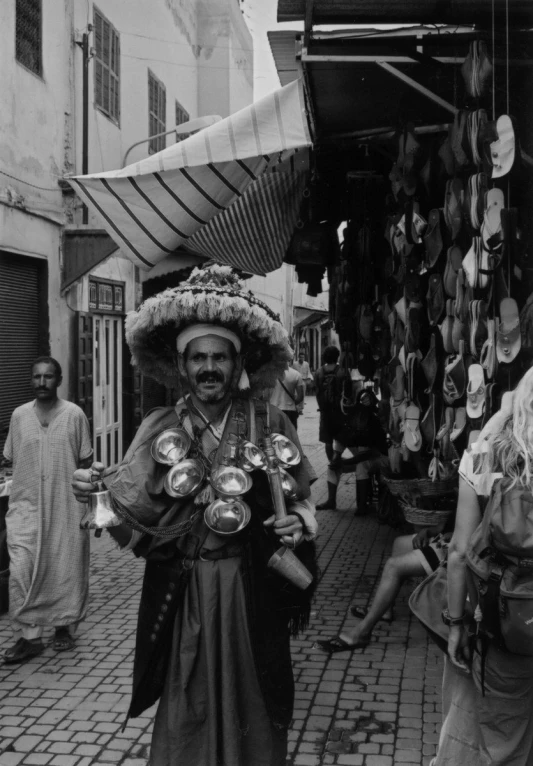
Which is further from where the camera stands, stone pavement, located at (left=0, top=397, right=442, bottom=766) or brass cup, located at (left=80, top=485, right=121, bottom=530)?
stone pavement, located at (left=0, top=397, right=442, bottom=766)

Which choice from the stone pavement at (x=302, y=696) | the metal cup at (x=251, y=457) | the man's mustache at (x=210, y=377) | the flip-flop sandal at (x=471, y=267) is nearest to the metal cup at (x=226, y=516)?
the metal cup at (x=251, y=457)

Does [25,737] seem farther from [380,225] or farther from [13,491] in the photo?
[380,225]

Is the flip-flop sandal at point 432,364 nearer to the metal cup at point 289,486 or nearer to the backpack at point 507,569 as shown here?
the metal cup at point 289,486

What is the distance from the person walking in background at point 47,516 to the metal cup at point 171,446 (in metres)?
2.09

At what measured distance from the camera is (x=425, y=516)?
16.0ft

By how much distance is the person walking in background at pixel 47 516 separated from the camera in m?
4.97

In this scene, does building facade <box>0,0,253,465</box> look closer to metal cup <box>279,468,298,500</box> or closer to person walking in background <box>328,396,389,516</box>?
person walking in background <box>328,396,389,516</box>

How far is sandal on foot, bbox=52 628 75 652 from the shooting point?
16.3 feet

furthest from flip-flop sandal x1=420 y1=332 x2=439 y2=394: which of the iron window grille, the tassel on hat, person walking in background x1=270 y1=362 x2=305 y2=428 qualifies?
the iron window grille

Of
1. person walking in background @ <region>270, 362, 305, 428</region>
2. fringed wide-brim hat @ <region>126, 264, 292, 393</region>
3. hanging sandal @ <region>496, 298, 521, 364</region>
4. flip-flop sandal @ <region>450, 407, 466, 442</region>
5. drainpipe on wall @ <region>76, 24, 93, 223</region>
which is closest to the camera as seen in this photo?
fringed wide-brim hat @ <region>126, 264, 292, 393</region>

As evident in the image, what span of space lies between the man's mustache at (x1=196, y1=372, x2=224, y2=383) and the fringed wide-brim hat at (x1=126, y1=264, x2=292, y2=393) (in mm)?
212

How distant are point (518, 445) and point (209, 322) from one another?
145 cm

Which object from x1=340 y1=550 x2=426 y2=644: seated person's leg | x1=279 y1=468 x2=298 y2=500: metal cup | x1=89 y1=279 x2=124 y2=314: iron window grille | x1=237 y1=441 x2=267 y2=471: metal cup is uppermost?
x1=89 y1=279 x2=124 y2=314: iron window grille

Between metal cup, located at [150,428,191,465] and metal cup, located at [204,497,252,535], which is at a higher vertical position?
metal cup, located at [150,428,191,465]
